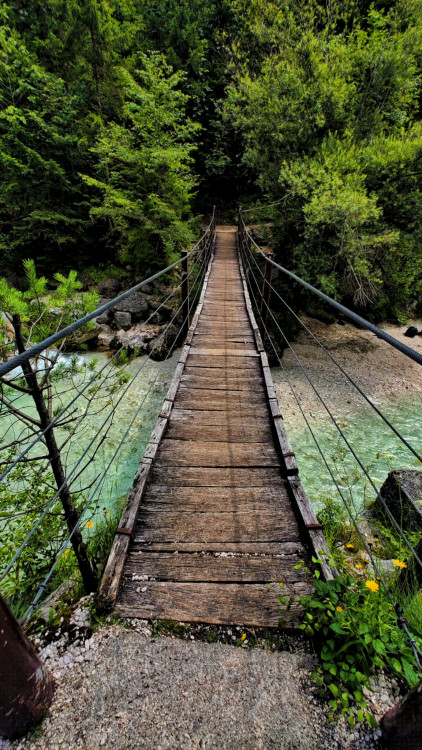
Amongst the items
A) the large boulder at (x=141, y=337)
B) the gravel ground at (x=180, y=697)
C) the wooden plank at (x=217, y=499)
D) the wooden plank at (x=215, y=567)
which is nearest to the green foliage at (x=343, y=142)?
the large boulder at (x=141, y=337)

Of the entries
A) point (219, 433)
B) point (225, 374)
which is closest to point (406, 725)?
point (219, 433)

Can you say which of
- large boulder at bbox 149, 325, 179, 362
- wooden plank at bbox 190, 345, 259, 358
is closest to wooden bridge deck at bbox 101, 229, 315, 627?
wooden plank at bbox 190, 345, 259, 358

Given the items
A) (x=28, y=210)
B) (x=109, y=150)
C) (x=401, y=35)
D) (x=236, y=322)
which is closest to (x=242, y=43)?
(x=401, y=35)

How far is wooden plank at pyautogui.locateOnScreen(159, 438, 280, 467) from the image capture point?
7.68 ft

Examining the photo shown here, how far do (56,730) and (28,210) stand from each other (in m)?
13.8

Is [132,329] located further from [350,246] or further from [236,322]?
[350,246]

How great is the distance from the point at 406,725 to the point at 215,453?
1704 millimetres

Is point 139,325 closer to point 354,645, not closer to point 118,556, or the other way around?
point 118,556

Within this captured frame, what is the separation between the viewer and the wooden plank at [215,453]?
7.68 ft

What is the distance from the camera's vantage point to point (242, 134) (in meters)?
10.3

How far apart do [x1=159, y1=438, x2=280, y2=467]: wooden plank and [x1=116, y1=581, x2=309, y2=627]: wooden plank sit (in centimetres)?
89

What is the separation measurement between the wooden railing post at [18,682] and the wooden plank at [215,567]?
1.90ft

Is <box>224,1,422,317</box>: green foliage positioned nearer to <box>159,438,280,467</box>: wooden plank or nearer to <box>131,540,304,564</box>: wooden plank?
<box>159,438,280,467</box>: wooden plank

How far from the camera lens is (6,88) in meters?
9.96
